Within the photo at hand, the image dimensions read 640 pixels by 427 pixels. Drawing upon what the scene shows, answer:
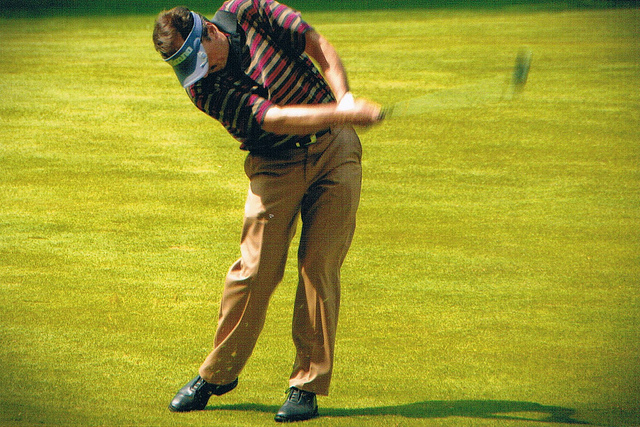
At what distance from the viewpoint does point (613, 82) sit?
9500 millimetres

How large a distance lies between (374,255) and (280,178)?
6.42ft

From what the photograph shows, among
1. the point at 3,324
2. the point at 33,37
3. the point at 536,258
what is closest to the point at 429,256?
the point at 536,258

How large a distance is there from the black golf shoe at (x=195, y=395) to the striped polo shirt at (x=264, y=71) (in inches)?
38.2

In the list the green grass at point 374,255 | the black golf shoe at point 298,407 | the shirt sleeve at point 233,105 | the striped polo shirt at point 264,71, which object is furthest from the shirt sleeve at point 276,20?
the green grass at point 374,255

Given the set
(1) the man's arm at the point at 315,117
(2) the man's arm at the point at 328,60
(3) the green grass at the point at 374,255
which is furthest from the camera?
(3) the green grass at the point at 374,255

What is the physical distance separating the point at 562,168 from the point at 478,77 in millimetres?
2816

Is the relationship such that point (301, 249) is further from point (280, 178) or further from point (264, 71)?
point (264, 71)

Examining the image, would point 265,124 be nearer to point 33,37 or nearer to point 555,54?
point 555,54

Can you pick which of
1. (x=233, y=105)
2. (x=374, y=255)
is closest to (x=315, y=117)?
(x=233, y=105)

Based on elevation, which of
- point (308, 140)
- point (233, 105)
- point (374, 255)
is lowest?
point (374, 255)

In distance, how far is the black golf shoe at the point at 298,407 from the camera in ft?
10.8

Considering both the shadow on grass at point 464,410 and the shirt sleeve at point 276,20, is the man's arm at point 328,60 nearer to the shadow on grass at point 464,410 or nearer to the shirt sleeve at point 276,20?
the shirt sleeve at point 276,20

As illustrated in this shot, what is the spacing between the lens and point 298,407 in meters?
3.32

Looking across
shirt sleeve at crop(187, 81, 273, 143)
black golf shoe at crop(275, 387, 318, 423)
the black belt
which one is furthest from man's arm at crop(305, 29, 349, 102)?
black golf shoe at crop(275, 387, 318, 423)
